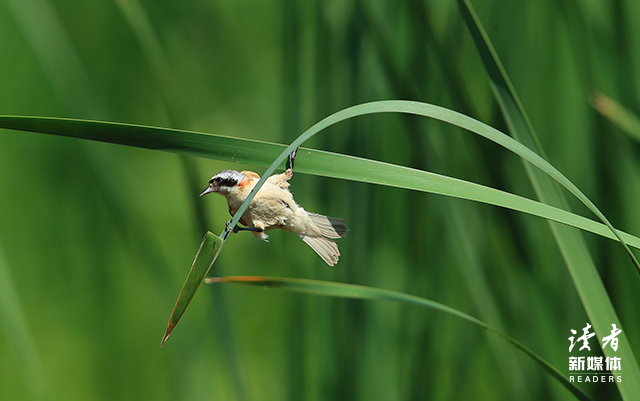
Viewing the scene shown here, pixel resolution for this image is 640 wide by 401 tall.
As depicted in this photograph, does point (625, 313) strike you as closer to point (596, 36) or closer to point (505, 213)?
point (505, 213)

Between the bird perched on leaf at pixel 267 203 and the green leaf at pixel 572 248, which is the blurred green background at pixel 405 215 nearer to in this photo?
the green leaf at pixel 572 248

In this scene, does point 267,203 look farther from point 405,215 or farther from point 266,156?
point 405,215

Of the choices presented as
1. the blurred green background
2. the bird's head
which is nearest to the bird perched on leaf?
the bird's head

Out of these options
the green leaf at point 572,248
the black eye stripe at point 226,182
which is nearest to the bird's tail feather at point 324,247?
the black eye stripe at point 226,182

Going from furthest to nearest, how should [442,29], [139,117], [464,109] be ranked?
[139,117], [442,29], [464,109]

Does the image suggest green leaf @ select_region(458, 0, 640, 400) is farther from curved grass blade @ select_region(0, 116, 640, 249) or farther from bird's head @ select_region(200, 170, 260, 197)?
bird's head @ select_region(200, 170, 260, 197)

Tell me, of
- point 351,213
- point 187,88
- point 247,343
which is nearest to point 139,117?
point 187,88

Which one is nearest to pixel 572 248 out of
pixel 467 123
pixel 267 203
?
pixel 467 123
